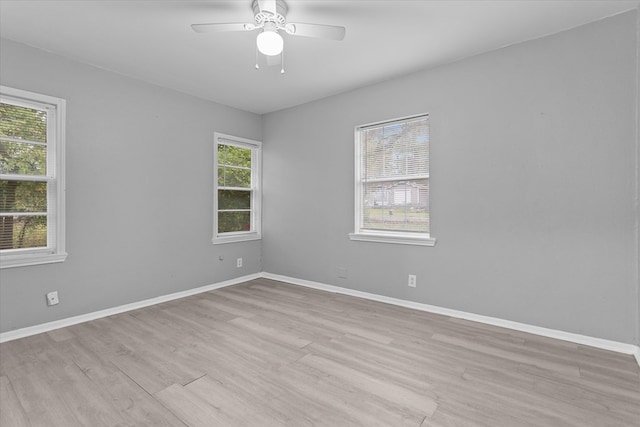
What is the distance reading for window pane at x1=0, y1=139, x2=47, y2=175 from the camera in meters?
2.71

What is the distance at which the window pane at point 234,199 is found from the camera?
447 cm

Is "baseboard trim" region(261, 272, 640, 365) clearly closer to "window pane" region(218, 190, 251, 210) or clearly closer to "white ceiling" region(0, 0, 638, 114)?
"window pane" region(218, 190, 251, 210)

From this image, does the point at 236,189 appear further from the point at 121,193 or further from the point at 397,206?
the point at 397,206

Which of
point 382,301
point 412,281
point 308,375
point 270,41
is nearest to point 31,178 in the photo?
point 270,41

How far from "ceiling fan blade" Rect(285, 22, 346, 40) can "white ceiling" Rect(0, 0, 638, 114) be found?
21 cm

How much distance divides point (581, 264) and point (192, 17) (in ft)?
12.4

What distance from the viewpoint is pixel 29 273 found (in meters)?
2.77

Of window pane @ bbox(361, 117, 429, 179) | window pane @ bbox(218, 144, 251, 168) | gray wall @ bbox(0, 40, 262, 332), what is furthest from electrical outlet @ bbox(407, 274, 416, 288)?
window pane @ bbox(218, 144, 251, 168)

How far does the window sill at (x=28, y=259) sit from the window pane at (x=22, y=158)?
77 cm

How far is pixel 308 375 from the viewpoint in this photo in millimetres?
2094

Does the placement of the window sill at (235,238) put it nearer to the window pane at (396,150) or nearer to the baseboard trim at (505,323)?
the baseboard trim at (505,323)

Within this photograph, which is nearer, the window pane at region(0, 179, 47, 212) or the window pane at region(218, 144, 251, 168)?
the window pane at region(0, 179, 47, 212)

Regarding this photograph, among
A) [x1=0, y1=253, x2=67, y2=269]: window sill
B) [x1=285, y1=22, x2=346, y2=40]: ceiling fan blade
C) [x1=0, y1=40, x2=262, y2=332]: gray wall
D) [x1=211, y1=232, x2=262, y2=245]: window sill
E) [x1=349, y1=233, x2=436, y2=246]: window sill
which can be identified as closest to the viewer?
[x1=285, y1=22, x2=346, y2=40]: ceiling fan blade

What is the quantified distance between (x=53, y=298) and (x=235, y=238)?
7.02ft
